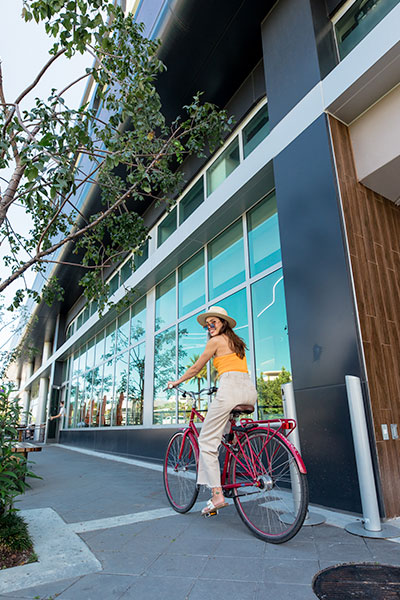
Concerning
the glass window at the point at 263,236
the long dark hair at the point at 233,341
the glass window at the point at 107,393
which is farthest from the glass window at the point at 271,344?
the glass window at the point at 107,393

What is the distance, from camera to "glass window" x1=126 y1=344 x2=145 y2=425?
9.20 m

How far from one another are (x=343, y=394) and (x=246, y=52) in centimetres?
548

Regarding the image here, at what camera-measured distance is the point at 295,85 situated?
184 inches

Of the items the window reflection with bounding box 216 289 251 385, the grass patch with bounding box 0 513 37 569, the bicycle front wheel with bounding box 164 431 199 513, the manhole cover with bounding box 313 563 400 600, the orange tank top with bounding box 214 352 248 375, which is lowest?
the manhole cover with bounding box 313 563 400 600

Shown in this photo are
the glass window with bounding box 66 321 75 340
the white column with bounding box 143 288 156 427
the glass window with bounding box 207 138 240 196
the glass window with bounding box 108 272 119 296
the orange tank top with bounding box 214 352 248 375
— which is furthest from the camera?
the glass window with bounding box 66 321 75 340

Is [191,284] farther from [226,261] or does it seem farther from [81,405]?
[81,405]

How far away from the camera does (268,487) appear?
266 cm

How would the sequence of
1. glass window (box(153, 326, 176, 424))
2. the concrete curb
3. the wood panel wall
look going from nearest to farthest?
1. the concrete curb
2. the wood panel wall
3. glass window (box(153, 326, 176, 424))

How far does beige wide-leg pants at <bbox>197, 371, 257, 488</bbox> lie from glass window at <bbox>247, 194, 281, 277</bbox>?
2.65m

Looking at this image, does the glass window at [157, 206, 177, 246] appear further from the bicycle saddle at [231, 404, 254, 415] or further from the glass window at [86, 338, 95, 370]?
the glass window at [86, 338, 95, 370]

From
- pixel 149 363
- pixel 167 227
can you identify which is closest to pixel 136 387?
pixel 149 363

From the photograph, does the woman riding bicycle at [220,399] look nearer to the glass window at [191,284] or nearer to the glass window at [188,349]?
the glass window at [188,349]

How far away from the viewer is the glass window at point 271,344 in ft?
16.3

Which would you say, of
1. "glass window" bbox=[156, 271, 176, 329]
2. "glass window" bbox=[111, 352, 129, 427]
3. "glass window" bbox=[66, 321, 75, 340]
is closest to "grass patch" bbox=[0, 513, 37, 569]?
"glass window" bbox=[156, 271, 176, 329]
